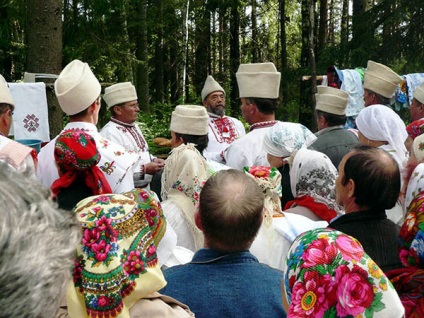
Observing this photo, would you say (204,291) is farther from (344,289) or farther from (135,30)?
(135,30)

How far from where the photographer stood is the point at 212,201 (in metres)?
2.44

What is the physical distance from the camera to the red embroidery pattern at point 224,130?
23.0 ft

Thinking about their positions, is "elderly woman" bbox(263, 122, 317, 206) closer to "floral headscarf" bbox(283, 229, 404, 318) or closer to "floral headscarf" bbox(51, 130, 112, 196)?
"floral headscarf" bbox(51, 130, 112, 196)

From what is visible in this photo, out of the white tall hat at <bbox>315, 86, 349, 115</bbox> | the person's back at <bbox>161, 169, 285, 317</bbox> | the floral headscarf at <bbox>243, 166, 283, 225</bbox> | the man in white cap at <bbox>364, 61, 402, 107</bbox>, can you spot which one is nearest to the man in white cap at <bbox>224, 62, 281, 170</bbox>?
the white tall hat at <bbox>315, 86, 349, 115</bbox>

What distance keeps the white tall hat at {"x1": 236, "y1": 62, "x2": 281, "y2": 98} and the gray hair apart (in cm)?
464

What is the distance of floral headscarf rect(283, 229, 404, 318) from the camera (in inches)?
68.4

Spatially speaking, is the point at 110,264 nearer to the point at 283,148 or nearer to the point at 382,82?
the point at 283,148

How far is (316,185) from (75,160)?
1477 millimetres

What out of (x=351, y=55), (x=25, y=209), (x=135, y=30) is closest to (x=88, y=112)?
(x=25, y=209)

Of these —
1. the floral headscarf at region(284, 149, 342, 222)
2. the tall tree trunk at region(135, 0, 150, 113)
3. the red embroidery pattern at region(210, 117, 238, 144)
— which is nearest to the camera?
the floral headscarf at region(284, 149, 342, 222)

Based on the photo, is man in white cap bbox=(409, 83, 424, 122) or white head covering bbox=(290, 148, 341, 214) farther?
man in white cap bbox=(409, 83, 424, 122)

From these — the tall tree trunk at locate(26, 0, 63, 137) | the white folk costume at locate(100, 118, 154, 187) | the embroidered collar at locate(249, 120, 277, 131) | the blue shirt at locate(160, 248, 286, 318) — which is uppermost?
the tall tree trunk at locate(26, 0, 63, 137)

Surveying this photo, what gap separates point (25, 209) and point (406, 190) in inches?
115

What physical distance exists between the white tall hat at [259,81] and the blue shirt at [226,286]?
3.39m
